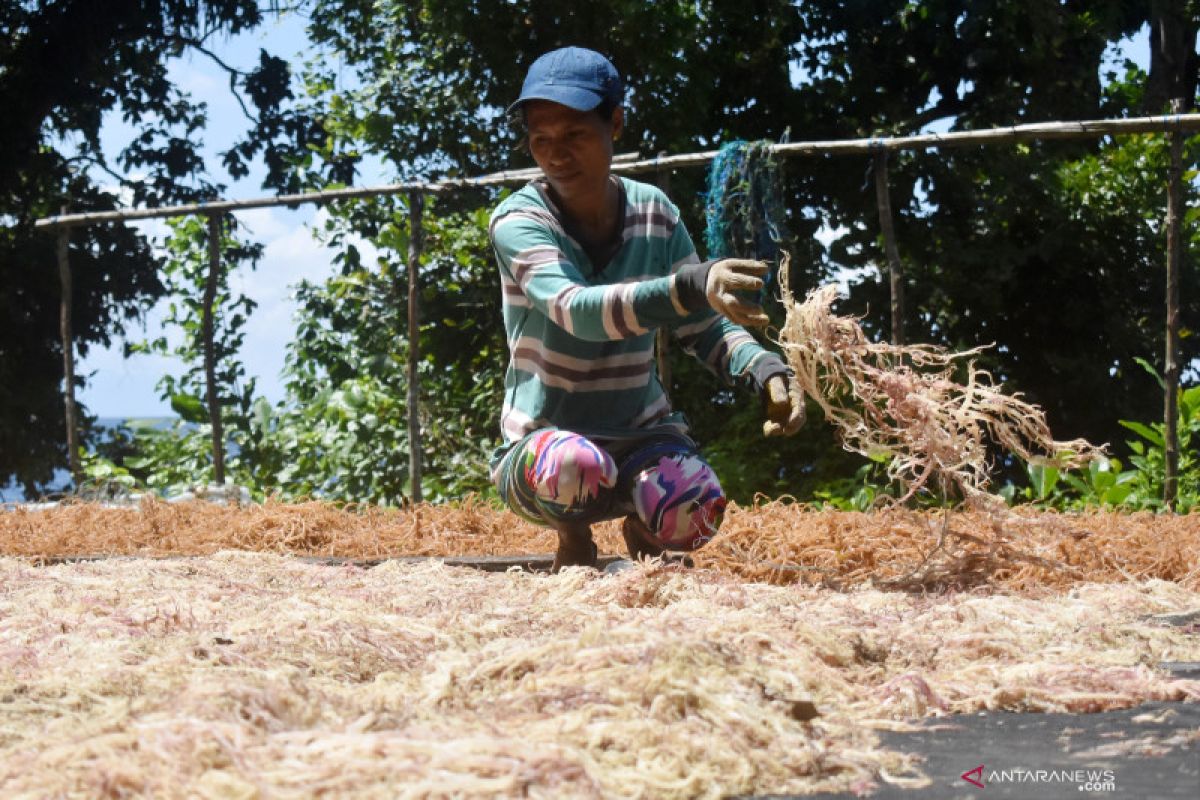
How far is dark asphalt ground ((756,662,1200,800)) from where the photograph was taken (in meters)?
1.77

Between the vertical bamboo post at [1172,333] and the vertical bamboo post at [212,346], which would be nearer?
the vertical bamboo post at [1172,333]

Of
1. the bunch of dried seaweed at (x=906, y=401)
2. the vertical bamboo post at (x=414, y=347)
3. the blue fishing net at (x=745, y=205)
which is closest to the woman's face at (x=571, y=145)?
the bunch of dried seaweed at (x=906, y=401)

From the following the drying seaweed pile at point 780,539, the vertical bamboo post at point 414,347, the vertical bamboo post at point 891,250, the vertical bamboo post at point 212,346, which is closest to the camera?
the drying seaweed pile at point 780,539

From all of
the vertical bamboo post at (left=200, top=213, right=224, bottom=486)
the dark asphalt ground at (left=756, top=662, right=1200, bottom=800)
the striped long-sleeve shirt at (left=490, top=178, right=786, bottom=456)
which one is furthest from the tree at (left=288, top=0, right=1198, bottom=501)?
the dark asphalt ground at (left=756, top=662, right=1200, bottom=800)

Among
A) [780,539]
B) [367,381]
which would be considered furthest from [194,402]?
[780,539]

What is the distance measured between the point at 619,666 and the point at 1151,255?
807 centimetres

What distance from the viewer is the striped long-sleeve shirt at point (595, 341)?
3.46m

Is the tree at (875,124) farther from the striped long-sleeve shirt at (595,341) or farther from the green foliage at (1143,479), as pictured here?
the striped long-sleeve shirt at (595,341)

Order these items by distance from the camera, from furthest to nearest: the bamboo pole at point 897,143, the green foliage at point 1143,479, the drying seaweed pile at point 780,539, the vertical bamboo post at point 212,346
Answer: the vertical bamboo post at point 212,346, the green foliage at point 1143,479, the bamboo pole at point 897,143, the drying seaweed pile at point 780,539

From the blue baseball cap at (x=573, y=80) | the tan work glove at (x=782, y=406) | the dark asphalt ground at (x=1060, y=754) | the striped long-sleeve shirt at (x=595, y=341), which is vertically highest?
the blue baseball cap at (x=573, y=80)

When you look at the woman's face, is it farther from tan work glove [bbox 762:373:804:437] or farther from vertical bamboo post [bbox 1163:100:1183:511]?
vertical bamboo post [bbox 1163:100:1183:511]

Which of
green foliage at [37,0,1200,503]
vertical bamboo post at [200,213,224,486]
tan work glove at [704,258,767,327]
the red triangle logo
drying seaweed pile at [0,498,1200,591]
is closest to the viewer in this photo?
the red triangle logo

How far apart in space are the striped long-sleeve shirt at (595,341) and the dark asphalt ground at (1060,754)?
1.44m

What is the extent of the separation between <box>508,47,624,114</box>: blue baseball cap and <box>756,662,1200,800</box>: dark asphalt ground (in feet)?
5.82
